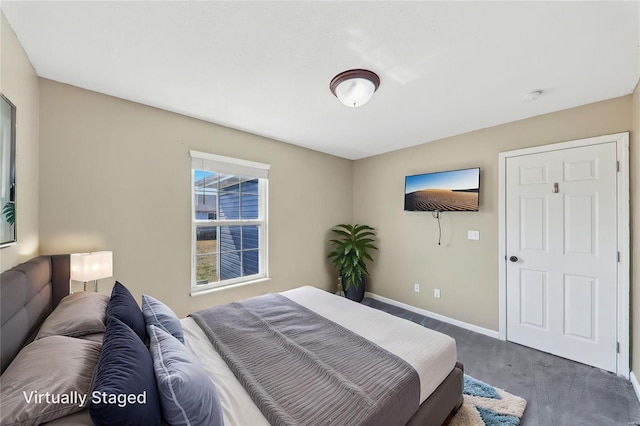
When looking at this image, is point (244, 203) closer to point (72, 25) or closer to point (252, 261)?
point (252, 261)

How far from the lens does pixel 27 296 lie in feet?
4.33

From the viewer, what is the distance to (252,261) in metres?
3.32

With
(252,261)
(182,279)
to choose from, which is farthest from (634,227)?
(182,279)

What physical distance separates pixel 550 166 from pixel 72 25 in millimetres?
3895

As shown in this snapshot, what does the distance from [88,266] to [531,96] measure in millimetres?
3794

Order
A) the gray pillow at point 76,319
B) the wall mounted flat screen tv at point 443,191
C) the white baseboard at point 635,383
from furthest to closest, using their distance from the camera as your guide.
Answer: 1. the wall mounted flat screen tv at point 443,191
2. the white baseboard at point 635,383
3. the gray pillow at point 76,319

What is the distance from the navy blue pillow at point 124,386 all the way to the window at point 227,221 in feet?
6.16

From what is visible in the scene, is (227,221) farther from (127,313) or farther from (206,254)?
(127,313)

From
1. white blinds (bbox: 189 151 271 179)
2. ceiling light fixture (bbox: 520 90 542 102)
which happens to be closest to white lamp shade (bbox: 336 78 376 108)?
ceiling light fixture (bbox: 520 90 542 102)

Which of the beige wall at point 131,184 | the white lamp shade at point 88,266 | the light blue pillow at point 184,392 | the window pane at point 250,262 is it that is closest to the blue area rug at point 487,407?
the light blue pillow at point 184,392

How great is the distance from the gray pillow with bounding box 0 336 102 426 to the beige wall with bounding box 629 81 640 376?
3499mm

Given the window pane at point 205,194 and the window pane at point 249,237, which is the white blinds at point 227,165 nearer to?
the window pane at point 205,194

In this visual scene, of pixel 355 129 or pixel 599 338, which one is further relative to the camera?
pixel 355 129

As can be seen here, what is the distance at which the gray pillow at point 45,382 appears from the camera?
0.74 metres
